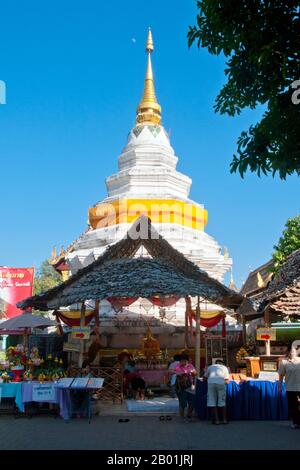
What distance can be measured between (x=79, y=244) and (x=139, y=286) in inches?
490

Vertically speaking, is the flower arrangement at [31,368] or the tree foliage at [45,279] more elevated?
the tree foliage at [45,279]

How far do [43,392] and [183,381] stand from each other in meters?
3.24

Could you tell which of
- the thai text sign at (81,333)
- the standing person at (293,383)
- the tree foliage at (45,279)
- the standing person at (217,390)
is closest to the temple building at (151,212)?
the thai text sign at (81,333)

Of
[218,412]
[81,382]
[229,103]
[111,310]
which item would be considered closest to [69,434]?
[81,382]

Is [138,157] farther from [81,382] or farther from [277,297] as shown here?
[81,382]

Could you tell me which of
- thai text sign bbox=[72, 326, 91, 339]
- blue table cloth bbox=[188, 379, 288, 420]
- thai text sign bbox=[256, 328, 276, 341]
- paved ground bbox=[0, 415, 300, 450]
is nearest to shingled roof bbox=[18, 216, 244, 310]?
thai text sign bbox=[72, 326, 91, 339]

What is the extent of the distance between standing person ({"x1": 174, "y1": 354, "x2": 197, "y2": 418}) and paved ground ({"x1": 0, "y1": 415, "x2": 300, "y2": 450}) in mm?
333

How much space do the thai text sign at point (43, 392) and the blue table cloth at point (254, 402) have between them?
133 inches

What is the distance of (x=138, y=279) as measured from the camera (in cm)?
1331

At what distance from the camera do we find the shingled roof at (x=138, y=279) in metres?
13.0

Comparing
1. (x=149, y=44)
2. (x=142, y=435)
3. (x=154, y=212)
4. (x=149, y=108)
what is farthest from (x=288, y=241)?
(x=142, y=435)

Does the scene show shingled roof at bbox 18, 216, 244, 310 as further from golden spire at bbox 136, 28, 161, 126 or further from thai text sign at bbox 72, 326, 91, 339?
golden spire at bbox 136, 28, 161, 126

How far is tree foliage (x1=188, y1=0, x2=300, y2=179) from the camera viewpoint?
7914 mm

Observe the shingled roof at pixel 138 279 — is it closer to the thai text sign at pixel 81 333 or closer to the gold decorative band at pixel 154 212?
the thai text sign at pixel 81 333
